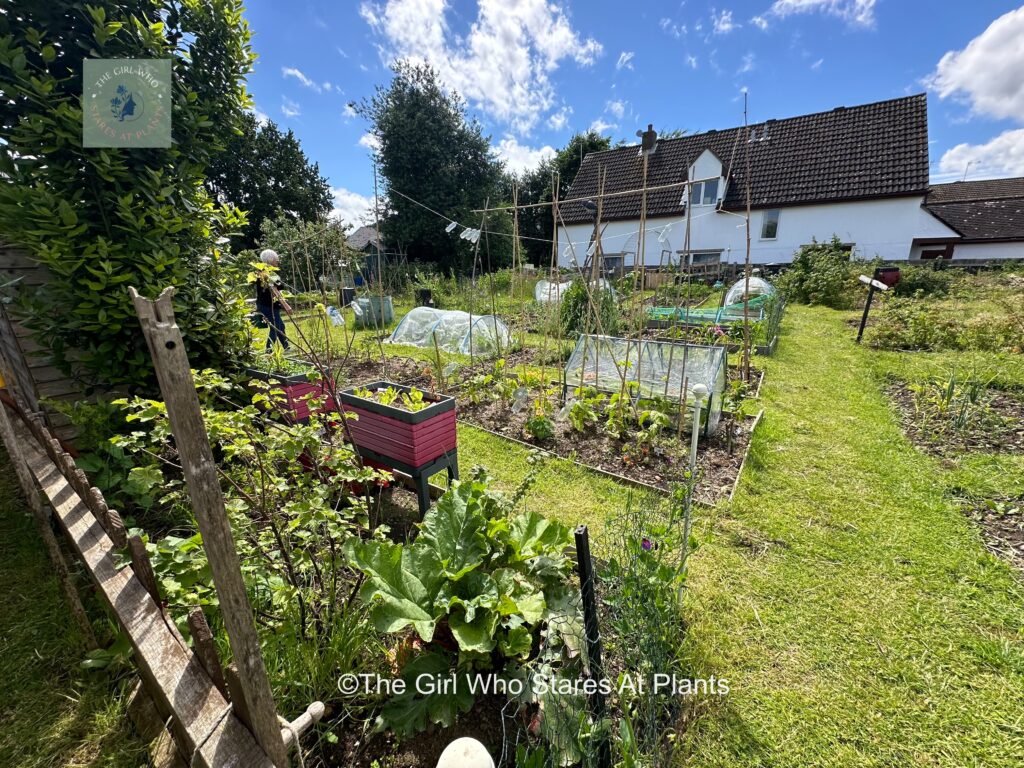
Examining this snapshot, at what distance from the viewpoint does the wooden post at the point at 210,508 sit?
729 mm

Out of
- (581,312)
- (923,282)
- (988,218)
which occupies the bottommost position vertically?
(581,312)

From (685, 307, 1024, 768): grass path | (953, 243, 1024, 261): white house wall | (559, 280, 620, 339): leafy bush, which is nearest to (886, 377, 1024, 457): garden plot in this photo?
(685, 307, 1024, 768): grass path

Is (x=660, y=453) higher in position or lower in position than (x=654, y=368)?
lower

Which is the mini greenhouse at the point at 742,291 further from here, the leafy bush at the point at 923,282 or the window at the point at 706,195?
the window at the point at 706,195

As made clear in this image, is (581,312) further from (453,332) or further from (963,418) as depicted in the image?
(963,418)

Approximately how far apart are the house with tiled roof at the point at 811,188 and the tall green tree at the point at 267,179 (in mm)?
16415

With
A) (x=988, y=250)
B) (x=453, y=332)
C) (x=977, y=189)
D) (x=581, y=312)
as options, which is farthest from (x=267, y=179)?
(x=977, y=189)

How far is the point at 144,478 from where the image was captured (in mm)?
1408

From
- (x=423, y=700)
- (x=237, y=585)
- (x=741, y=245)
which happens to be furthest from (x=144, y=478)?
(x=741, y=245)

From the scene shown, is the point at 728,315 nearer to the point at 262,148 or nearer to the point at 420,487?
the point at 420,487

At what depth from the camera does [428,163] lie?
1630 cm

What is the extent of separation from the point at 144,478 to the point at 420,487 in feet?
4.55

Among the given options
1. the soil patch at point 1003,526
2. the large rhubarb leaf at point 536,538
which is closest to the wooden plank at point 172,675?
the large rhubarb leaf at point 536,538

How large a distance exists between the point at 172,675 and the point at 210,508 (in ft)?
2.44
